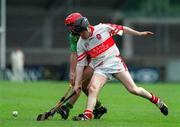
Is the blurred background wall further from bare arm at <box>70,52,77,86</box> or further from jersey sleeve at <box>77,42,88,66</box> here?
jersey sleeve at <box>77,42,88,66</box>

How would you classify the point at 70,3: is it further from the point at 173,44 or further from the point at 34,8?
the point at 173,44

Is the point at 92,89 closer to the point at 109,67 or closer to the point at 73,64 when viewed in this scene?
the point at 109,67

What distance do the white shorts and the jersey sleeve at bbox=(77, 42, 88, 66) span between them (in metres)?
0.28

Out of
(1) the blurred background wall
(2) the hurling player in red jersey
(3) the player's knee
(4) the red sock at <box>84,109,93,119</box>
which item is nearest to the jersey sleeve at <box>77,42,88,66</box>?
(2) the hurling player in red jersey

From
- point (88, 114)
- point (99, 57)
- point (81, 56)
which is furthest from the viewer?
point (81, 56)

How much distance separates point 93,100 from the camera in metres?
14.8

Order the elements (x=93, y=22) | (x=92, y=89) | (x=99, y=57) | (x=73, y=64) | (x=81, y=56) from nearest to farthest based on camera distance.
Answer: (x=92, y=89), (x=99, y=57), (x=81, y=56), (x=73, y=64), (x=93, y=22)

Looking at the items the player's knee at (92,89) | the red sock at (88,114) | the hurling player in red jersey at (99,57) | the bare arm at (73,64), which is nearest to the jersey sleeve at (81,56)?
the hurling player in red jersey at (99,57)

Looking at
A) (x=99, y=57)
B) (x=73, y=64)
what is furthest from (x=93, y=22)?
(x=99, y=57)

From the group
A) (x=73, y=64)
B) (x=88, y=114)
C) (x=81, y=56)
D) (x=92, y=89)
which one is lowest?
(x=88, y=114)

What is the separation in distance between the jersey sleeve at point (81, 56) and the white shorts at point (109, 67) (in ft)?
0.91

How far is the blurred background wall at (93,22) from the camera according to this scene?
178 feet

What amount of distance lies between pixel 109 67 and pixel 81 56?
0.59 m

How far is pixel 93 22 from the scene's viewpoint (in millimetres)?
58219
